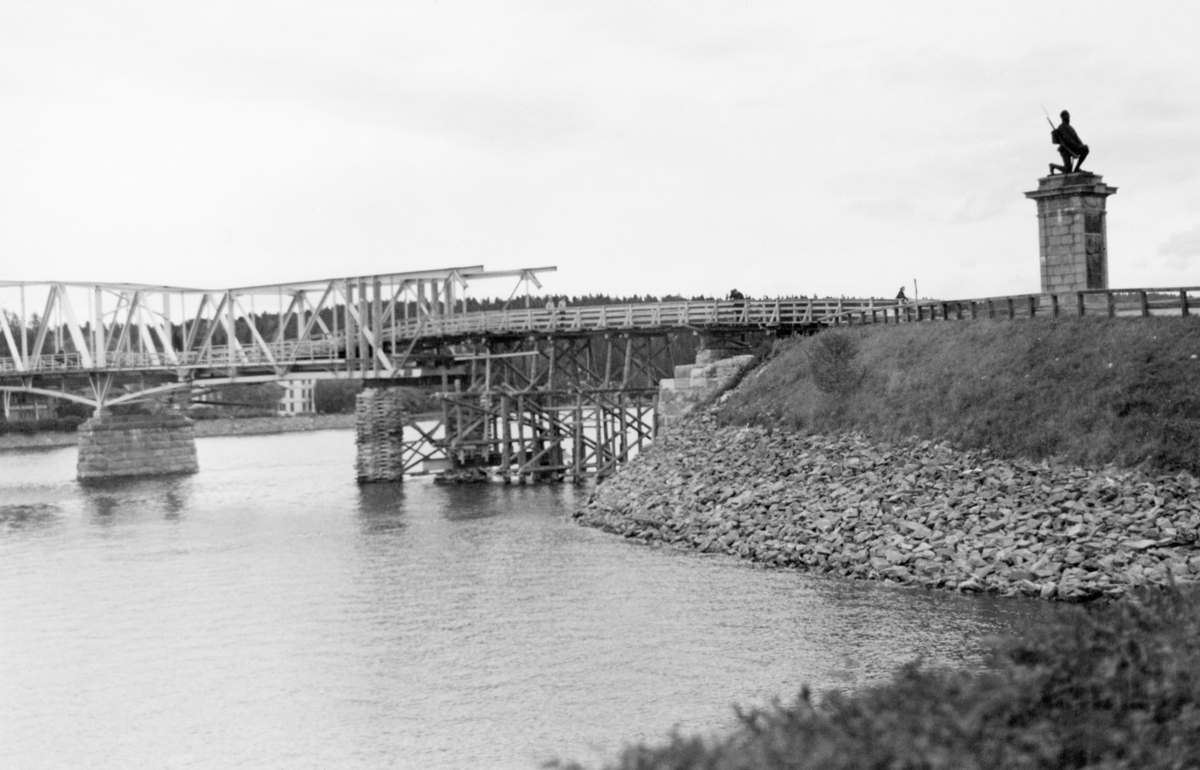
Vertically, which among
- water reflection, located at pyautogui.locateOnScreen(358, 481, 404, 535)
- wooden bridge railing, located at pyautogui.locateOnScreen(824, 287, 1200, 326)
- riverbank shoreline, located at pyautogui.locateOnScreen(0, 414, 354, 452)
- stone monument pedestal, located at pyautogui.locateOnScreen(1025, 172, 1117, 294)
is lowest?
riverbank shoreline, located at pyautogui.locateOnScreen(0, 414, 354, 452)

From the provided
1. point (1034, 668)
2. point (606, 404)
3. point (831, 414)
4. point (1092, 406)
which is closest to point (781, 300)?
point (606, 404)

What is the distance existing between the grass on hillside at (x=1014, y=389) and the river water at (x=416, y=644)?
764 cm

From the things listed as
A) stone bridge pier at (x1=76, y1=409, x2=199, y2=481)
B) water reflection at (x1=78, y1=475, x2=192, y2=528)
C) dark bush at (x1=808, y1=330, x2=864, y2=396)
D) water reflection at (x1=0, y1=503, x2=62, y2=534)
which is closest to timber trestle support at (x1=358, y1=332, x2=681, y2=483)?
water reflection at (x1=78, y1=475, x2=192, y2=528)

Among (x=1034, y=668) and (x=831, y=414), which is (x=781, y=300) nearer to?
(x=831, y=414)

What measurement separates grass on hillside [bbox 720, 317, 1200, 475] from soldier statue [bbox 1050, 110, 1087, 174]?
5231 millimetres

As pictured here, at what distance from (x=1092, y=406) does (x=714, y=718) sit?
19.0 m

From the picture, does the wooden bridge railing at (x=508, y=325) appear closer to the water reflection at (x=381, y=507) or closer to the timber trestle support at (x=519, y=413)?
the timber trestle support at (x=519, y=413)

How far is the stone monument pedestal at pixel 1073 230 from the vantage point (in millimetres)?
43219

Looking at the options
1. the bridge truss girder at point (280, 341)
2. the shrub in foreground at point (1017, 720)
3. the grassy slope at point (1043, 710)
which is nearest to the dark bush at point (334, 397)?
the bridge truss girder at point (280, 341)

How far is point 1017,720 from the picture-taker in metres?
12.0

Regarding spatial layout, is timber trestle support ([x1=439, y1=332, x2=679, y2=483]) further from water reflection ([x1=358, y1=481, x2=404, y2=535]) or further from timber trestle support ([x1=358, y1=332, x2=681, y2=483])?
water reflection ([x1=358, y1=481, x2=404, y2=535])

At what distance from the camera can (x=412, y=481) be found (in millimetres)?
70500

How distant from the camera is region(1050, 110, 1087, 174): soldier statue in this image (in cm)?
4328

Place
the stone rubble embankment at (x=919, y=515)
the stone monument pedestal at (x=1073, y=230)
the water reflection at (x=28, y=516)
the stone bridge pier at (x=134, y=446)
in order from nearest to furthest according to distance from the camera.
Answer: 1. the stone rubble embankment at (x=919, y=515)
2. the stone monument pedestal at (x=1073, y=230)
3. the water reflection at (x=28, y=516)
4. the stone bridge pier at (x=134, y=446)
